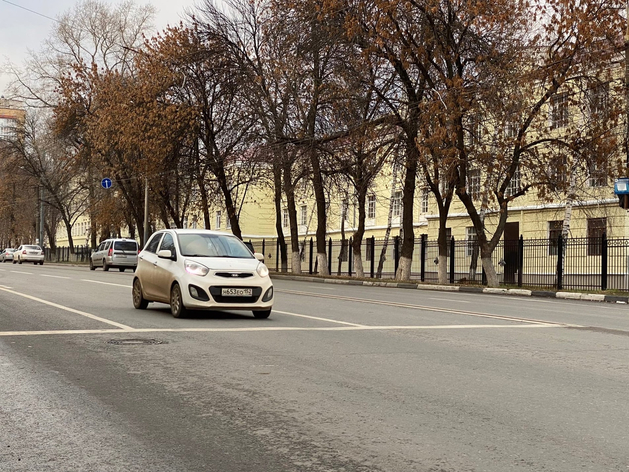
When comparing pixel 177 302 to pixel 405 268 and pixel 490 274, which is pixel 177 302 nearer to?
pixel 490 274

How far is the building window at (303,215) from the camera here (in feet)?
225

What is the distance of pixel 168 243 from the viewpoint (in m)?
14.1

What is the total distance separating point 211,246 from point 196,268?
1.02m

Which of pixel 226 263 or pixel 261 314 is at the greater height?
pixel 226 263

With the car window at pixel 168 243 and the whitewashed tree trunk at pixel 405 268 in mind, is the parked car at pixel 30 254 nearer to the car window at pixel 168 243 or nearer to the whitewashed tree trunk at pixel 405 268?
the whitewashed tree trunk at pixel 405 268

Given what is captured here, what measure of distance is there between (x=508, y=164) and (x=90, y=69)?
104ft

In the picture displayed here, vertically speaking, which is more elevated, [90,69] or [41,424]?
[90,69]

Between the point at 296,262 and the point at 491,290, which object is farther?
the point at 296,262

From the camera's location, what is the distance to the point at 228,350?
9117 millimetres

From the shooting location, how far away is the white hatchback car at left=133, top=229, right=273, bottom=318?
1281 cm

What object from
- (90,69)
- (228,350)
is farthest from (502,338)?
(90,69)

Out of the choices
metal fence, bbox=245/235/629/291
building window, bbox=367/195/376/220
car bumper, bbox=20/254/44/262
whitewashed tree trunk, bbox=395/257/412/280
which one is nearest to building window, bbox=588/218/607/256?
metal fence, bbox=245/235/629/291

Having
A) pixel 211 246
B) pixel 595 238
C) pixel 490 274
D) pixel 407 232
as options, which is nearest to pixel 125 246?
pixel 407 232

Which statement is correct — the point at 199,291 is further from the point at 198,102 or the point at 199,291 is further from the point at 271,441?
the point at 198,102
